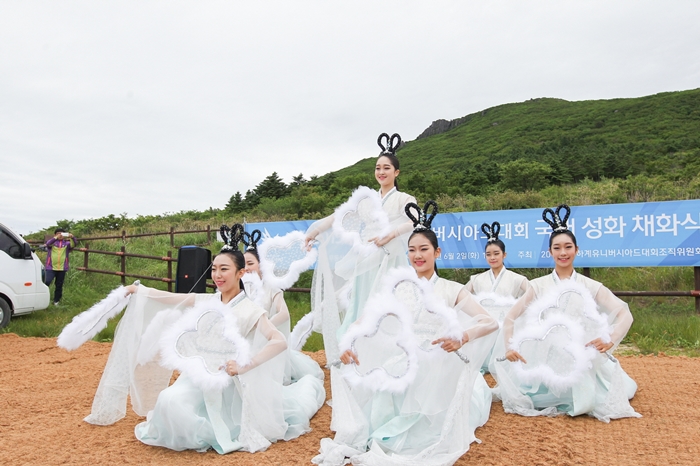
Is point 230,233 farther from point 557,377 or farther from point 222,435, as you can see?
point 557,377

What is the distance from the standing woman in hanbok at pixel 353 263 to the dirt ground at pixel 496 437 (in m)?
0.76

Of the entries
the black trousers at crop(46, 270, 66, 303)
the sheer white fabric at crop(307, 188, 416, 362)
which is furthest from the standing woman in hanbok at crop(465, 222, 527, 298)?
the black trousers at crop(46, 270, 66, 303)

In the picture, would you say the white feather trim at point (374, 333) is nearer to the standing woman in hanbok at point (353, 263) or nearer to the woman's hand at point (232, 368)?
the woman's hand at point (232, 368)

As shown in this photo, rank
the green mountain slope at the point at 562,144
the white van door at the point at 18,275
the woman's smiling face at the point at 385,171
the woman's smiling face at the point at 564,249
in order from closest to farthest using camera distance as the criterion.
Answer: the woman's smiling face at the point at 564,249 → the woman's smiling face at the point at 385,171 → the white van door at the point at 18,275 → the green mountain slope at the point at 562,144

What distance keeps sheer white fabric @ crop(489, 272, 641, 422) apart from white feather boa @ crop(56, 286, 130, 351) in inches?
110

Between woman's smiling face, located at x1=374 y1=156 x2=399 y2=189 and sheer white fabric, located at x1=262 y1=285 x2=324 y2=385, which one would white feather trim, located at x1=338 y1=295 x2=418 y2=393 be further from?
woman's smiling face, located at x1=374 y1=156 x2=399 y2=189

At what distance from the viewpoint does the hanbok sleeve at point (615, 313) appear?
3864 mm

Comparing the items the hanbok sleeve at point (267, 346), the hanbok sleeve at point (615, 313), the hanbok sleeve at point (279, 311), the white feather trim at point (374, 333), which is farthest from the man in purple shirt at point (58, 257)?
the hanbok sleeve at point (615, 313)

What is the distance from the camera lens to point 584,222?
25.1 feet

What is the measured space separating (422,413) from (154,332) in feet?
6.54

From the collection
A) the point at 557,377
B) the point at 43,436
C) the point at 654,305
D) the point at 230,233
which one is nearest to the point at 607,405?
the point at 557,377

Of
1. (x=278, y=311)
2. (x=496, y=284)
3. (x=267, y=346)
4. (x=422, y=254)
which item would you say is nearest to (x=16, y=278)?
(x=278, y=311)

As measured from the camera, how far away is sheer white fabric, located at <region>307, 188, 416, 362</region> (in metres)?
4.55

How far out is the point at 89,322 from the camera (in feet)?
12.6
